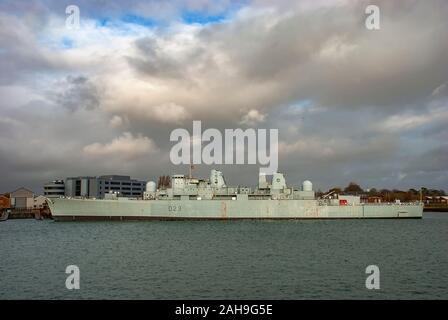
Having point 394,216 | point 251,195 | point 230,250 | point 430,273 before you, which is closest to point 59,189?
point 251,195

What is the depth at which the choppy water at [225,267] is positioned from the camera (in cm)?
1948

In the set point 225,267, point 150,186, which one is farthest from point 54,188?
point 225,267

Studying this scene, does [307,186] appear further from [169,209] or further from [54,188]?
[54,188]

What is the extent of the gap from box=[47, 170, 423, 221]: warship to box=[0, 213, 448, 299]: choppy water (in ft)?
76.1

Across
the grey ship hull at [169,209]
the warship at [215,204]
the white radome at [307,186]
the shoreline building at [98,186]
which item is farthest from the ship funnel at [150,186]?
the shoreline building at [98,186]

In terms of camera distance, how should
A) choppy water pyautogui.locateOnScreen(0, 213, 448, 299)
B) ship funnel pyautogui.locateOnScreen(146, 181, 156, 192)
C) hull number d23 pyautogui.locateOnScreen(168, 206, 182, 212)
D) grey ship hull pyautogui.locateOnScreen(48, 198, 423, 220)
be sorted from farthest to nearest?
ship funnel pyautogui.locateOnScreen(146, 181, 156, 192), hull number d23 pyautogui.locateOnScreen(168, 206, 182, 212), grey ship hull pyautogui.locateOnScreen(48, 198, 423, 220), choppy water pyautogui.locateOnScreen(0, 213, 448, 299)

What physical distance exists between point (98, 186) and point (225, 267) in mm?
116919

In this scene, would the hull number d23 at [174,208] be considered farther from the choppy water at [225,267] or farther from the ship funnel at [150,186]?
the choppy water at [225,267]

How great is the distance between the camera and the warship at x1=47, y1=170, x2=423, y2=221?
64000 millimetres

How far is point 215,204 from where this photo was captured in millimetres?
64312

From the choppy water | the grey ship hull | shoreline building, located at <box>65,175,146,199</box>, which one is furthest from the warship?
shoreline building, located at <box>65,175,146,199</box>

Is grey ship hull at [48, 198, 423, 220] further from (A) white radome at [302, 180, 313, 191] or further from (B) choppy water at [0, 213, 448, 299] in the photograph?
(B) choppy water at [0, 213, 448, 299]
